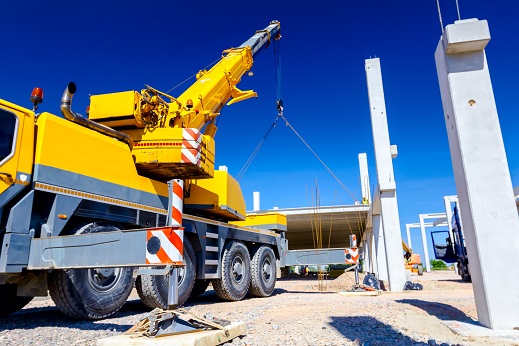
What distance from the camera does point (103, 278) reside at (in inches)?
205

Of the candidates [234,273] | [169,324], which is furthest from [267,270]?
[169,324]

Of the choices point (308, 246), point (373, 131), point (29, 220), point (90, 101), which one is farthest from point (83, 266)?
point (308, 246)

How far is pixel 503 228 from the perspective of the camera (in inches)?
174

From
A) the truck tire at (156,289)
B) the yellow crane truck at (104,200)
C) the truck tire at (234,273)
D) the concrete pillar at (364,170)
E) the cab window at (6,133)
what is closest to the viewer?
the yellow crane truck at (104,200)

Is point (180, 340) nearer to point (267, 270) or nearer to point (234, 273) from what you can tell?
point (234, 273)

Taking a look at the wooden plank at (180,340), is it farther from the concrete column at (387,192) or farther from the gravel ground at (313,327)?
the concrete column at (387,192)

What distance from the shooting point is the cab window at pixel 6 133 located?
14.5 ft

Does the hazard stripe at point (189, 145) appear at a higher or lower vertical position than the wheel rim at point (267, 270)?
higher

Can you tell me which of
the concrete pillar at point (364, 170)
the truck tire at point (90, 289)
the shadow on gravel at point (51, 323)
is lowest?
the shadow on gravel at point (51, 323)

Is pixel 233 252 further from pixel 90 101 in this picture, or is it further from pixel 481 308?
pixel 481 308

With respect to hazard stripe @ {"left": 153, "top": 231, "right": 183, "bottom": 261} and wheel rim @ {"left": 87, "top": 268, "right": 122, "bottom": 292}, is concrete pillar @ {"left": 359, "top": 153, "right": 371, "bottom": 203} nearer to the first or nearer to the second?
wheel rim @ {"left": 87, "top": 268, "right": 122, "bottom": 292}

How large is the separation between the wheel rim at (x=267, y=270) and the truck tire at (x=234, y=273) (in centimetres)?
89

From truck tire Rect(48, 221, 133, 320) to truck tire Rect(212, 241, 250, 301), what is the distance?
2.86 meters

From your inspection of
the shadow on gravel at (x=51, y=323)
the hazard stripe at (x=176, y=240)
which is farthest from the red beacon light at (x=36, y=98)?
the hazard stripe at (x=176, y=240)
